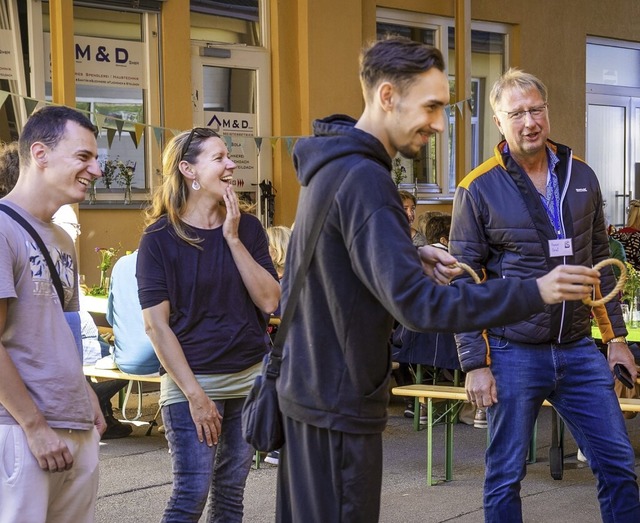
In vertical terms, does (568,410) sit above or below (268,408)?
below

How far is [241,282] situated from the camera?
14.2 feet

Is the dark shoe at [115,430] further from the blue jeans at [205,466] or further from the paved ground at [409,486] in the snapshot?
the blue jeans at [205,466]

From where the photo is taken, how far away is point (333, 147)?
2895mm

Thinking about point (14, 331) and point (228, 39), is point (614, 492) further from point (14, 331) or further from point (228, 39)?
point (228, 39)

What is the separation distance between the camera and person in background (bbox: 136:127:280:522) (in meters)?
4.20

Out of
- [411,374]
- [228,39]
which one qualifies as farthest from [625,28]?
[411,374]

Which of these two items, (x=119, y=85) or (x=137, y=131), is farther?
(x=119, y=85)

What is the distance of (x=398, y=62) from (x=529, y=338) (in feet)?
5.84

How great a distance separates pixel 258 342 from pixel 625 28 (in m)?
13.8

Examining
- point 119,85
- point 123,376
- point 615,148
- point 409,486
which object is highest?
point 119,85

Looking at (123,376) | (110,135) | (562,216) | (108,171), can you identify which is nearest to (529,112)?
(562,216)

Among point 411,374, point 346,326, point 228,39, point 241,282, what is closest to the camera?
point 346,326

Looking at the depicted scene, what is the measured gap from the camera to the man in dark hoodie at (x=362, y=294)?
107 inches

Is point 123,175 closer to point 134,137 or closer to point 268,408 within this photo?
point 134,137
